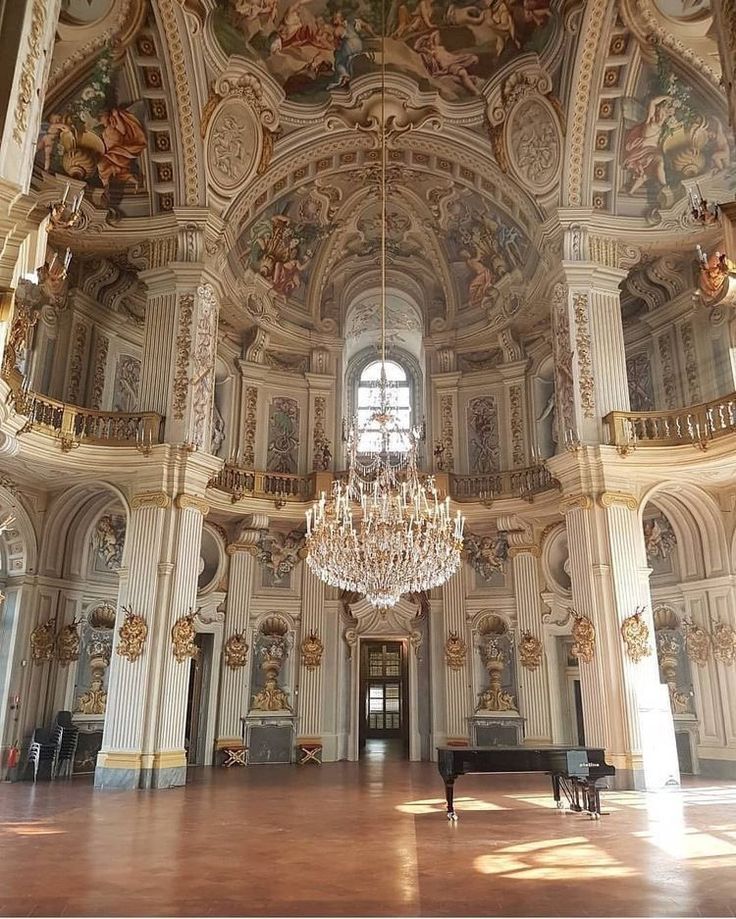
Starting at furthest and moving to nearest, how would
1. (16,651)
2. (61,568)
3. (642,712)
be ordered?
(61,568) → (16,651) → (642,712)

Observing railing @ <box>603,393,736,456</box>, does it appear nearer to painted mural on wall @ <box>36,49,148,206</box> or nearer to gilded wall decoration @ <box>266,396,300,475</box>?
gilded wall decoration @ <box>266,396,300,475</box>

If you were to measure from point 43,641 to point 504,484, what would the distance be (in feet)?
36.2

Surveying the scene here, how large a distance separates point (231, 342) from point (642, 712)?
13.2 meters

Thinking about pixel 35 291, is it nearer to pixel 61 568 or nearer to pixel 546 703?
pixel 61 568

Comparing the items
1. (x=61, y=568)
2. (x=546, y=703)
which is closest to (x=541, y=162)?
(x=546, y=703)

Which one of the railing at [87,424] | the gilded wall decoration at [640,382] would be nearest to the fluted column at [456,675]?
the gilded wall decoration at [640,382]

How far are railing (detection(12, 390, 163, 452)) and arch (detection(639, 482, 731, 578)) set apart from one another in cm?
1005

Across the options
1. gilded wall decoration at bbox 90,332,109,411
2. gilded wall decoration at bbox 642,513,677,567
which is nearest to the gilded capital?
gilded wall decoration at bbox 90,332,109,411

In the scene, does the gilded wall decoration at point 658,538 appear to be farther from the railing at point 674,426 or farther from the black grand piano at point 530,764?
the black grand piano at point 530,764

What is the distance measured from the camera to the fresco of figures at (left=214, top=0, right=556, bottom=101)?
15039mm

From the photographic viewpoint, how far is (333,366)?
816 inches

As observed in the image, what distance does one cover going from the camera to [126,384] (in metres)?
17.7

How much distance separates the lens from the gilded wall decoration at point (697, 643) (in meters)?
15.1

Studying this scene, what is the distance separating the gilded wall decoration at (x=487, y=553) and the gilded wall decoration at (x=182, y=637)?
7926 millimetres
